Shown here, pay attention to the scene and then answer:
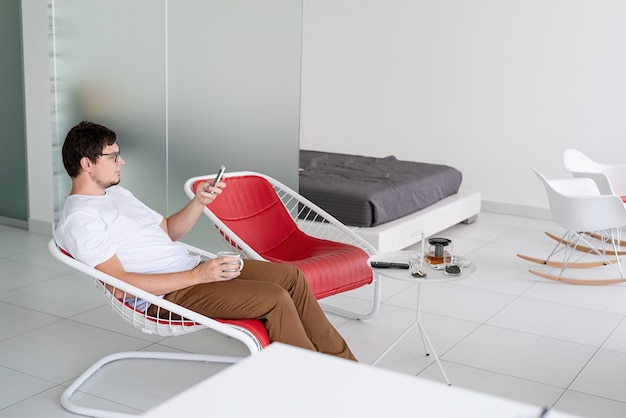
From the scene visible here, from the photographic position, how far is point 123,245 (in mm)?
3023

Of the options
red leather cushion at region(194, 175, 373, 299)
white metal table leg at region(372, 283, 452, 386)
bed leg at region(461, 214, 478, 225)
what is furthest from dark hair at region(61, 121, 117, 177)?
bed leg at region(461, 214, 478, 225)

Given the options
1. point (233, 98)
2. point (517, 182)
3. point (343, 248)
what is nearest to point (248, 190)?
point (343, 248)

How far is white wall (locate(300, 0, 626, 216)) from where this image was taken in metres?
6.62

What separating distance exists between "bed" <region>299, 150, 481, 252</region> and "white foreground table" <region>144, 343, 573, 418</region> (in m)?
3.12

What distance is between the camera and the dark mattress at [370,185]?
17.2ft

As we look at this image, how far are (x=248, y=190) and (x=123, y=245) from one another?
1.10m

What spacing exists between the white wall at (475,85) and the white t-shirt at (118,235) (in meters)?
4.47

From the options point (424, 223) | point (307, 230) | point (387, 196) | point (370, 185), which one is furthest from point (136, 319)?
point (424, 223)

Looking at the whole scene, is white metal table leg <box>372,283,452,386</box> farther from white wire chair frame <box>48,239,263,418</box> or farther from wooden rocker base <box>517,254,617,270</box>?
wooden rocker base <box>517,254,617,270</box>

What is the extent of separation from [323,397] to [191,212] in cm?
202

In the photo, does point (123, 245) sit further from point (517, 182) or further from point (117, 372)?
point (517, 182)

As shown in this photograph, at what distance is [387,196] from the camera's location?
17.6 feet

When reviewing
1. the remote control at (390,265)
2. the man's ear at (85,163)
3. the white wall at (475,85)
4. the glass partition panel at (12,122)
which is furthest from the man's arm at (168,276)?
the white wall at (475,85)

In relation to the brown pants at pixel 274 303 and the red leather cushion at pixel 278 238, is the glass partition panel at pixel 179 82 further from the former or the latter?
the brown pants at pixel 274 303
